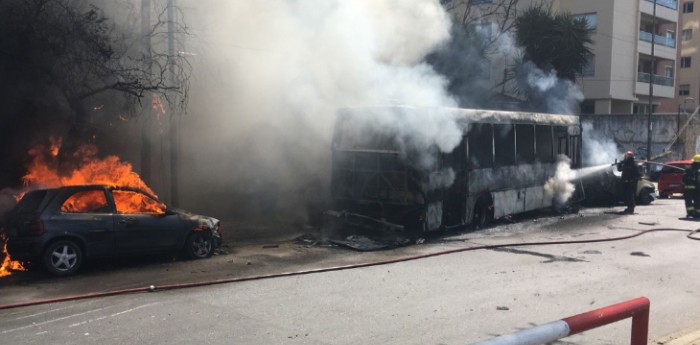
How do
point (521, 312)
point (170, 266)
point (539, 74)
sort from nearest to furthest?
point (521, 312), point (170, 266), point (539, 74)

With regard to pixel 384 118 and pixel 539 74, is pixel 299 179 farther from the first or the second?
pixel 539 74

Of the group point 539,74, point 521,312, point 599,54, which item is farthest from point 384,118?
point 599,54

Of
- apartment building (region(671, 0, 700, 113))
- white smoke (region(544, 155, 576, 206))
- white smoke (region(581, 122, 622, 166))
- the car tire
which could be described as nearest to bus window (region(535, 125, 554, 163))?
white smoke (region(544, 155, 576, 206))

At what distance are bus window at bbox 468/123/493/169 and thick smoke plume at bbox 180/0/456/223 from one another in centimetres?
165

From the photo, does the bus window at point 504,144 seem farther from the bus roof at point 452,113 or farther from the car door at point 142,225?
the car door at point 142,225

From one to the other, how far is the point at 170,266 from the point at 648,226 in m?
10.5

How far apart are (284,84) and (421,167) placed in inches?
221

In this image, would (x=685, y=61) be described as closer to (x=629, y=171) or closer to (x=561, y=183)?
(x=629, y=171)

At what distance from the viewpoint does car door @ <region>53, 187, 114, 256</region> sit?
8102 mm

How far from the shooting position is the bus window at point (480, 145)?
1217cm

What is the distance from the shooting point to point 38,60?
1051 cm

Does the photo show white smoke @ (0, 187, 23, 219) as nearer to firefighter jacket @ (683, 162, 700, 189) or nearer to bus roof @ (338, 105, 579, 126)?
bus roof @ (338, 105, 579, 126)

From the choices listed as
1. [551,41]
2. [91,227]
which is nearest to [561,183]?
[91,227]

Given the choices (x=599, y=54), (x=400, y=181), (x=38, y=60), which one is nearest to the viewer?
(x=38, y=60)
